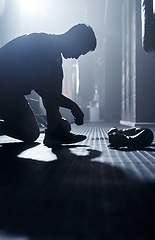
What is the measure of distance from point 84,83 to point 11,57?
5.75 metres

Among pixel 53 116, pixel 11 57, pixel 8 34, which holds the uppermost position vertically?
pixel 8 34

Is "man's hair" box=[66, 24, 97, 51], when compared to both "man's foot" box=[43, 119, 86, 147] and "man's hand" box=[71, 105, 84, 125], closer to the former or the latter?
"man's hand" box=[71, 105, 84, 125]

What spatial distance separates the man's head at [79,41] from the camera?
60.8 inches

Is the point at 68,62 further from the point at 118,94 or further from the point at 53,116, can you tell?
the point at 53,116

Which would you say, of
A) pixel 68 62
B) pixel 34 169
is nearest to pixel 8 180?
pixel 34 169

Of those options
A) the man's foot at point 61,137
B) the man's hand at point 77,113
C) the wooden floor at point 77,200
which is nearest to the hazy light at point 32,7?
the man's foot at point 61,137

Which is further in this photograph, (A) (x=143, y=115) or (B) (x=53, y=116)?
(A) (x=143, y=115)

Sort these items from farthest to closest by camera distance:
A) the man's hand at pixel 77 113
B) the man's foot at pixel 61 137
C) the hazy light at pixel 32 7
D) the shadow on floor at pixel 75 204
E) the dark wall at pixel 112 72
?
the dark wall at pixel 112 72 → the hazy light at pixel 32 7 → the man's foot at pixel 61 137 → the man's hand at pixel 77 113 → the shadow on floor at pixel 75 204

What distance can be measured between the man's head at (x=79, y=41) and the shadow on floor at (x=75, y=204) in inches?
32.2

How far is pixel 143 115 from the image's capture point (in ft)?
12.8

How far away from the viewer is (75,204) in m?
0.58

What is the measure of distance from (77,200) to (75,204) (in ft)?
0.09

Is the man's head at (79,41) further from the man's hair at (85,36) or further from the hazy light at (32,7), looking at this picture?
the hazy light at (32,7)

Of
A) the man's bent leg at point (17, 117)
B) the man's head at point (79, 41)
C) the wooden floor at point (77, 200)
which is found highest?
the man's head at point (79, 41)
